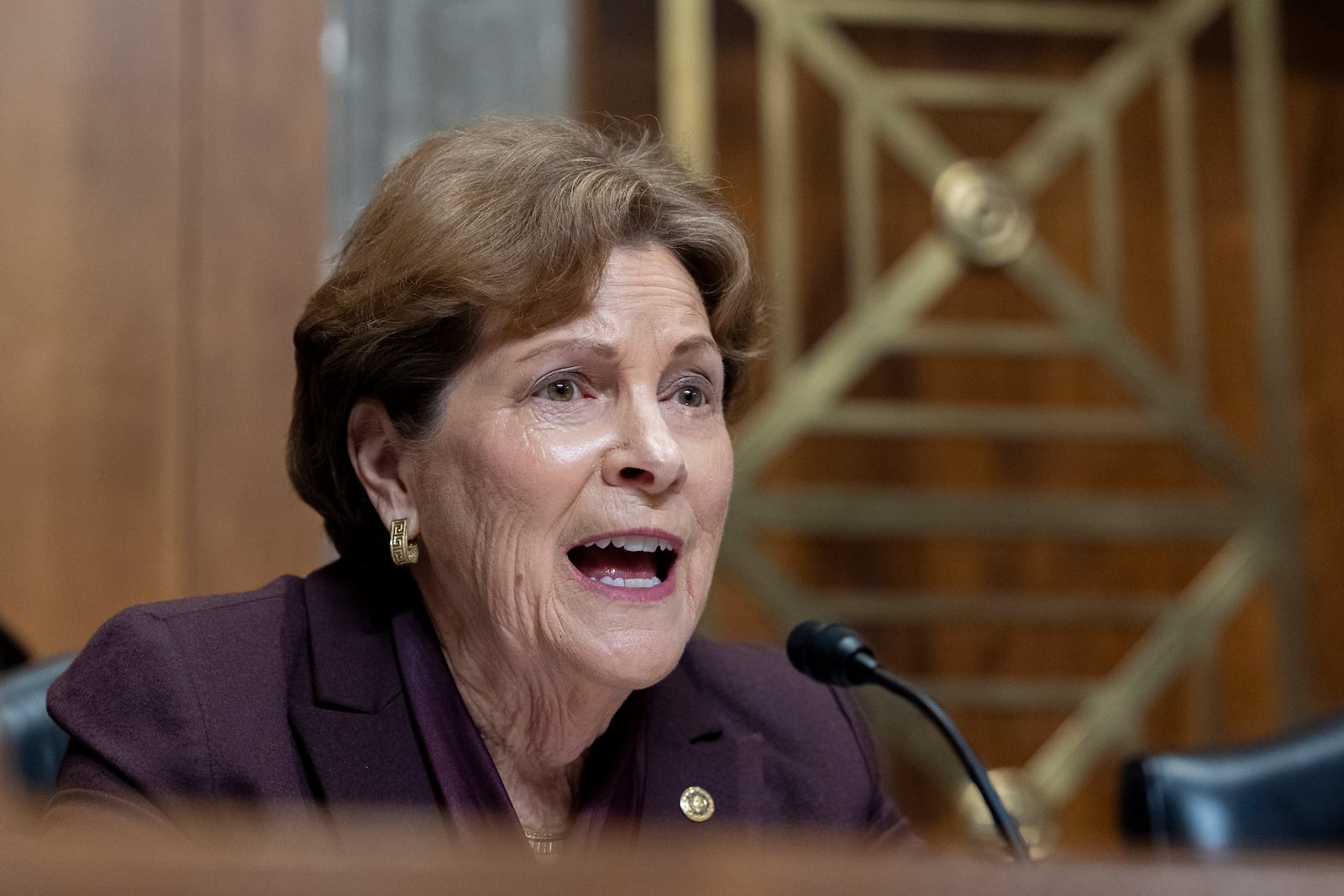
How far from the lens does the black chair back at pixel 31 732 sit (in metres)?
1.45

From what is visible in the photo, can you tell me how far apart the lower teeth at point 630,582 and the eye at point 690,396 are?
0.67ft

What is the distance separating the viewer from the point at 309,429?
1593 mm

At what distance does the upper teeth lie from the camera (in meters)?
1.42

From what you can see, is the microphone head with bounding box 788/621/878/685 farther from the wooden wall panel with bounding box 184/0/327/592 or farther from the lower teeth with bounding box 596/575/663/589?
the wooden wall panel with bounding box 184/0/327/592

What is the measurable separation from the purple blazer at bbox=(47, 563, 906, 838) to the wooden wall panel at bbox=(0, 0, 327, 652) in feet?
5.06

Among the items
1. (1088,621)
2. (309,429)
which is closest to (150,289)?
(309,429)

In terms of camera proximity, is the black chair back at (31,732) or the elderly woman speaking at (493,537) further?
the black chair back at (31,732)

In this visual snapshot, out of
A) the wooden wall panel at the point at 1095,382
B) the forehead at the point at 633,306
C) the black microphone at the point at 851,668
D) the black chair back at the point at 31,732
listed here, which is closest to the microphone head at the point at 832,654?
the black microphone at the point at 851,668

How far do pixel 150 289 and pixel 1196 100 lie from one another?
302cm

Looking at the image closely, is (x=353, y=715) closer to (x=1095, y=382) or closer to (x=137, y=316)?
(x=137, y=316)

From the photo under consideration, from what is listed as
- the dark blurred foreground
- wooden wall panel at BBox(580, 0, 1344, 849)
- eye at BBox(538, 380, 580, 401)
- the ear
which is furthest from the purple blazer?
wooden wall panel at BBox(580, 0, 1344, 849)

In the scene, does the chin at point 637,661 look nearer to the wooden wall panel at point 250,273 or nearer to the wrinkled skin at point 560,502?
the wrinkled skin at point 560,502

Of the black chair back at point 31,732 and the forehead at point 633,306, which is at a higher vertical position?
the forehead at point 633,306

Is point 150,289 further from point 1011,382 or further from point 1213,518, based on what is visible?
point 1213,518
